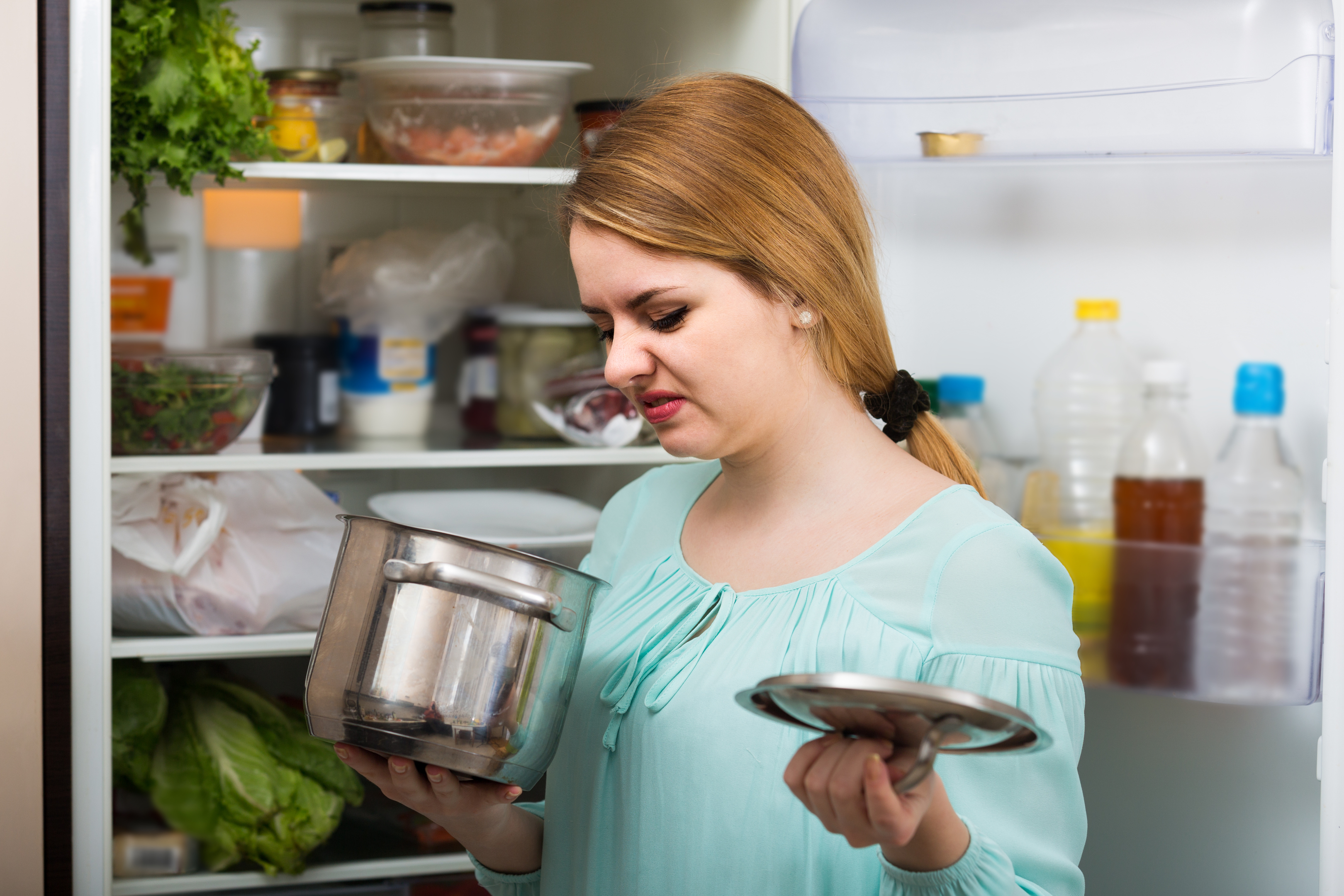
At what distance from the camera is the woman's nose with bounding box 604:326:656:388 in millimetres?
837

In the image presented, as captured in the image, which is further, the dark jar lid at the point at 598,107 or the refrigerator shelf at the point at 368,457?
the dark jar lid at the point at 598,107

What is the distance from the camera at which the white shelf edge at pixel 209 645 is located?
52.7 inches

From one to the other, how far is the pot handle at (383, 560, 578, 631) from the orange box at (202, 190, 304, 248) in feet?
4.01

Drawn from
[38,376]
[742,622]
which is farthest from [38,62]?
[742,622]

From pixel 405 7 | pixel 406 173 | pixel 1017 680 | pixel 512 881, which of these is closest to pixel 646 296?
pixel 1017 680

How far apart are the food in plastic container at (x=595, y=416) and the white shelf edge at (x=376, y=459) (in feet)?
0.11

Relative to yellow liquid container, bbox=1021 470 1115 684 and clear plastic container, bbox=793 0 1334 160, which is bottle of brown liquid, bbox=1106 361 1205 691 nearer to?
yellow liquid container, bbox=1021 470 1115 684

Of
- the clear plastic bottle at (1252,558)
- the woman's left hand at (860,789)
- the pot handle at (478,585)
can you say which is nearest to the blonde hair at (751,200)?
the pot handle at (478,585)

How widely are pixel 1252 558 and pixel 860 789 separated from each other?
80cm

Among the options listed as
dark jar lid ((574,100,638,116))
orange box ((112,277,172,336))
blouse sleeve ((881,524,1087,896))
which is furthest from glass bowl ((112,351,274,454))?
blouse sleeve ((881,524,1087,896))

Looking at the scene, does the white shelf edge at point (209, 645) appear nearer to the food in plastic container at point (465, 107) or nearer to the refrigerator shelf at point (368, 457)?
the refrigerator shelf at point (368, 457)

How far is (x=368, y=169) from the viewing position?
1.35 m

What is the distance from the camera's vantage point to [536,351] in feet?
5.51

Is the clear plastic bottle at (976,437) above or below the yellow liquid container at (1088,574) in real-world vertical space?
above
